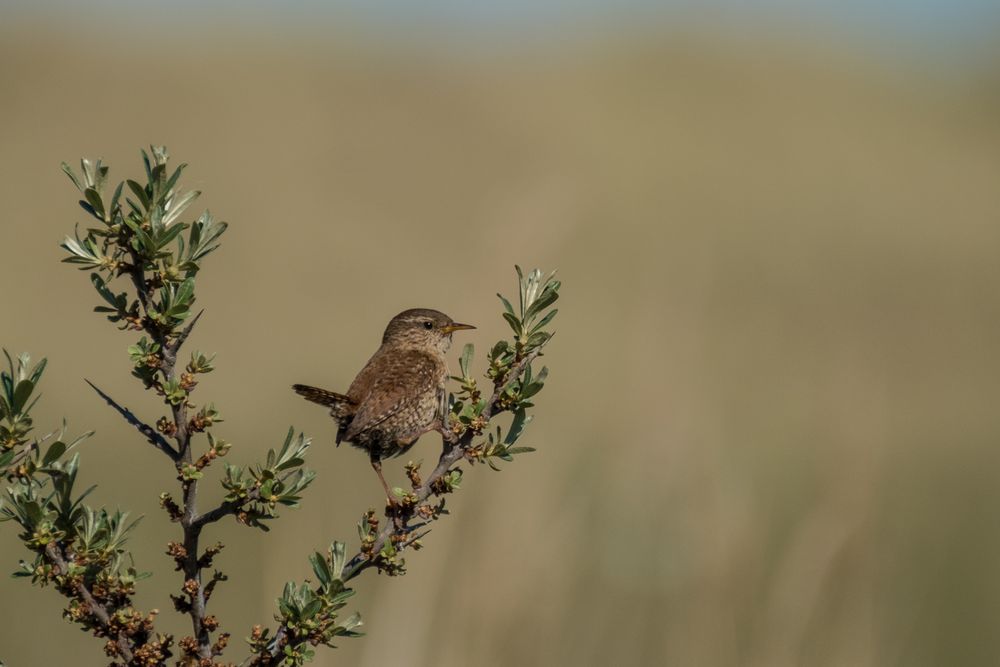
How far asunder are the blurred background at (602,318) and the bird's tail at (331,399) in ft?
2.42

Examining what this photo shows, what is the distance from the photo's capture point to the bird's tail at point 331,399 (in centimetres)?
454

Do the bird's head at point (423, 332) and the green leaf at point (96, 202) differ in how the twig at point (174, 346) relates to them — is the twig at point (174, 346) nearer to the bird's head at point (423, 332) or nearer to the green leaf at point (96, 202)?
the green leaf at point (96, 202)

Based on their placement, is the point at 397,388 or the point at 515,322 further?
the point at 397,388

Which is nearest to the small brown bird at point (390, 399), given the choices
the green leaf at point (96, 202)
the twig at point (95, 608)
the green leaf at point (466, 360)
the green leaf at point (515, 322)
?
the green leaf at point (466, 360)

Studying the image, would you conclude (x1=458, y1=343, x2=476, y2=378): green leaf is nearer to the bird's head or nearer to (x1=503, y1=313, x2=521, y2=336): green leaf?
(x1=503, y1=313, x2=521, y2=336): green leaf

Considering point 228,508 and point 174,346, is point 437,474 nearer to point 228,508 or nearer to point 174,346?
point 228,508

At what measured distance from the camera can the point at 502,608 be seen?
4828 mm

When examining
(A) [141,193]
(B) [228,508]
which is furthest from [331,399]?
(A) [141,193]

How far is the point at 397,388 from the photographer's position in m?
4.63

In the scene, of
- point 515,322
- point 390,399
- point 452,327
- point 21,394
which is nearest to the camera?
point 21,394

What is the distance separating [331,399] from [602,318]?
40.4 ft

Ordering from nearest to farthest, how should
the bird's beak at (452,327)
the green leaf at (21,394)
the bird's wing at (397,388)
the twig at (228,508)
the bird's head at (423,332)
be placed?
the green leaf at (21,394), the twig at (228,508), the bird's wing at (397,388), the bird's beak at (452,327), the bird's head at (423,332)

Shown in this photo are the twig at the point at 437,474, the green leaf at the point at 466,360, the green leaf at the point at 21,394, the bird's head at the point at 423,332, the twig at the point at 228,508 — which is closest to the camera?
the green leaf at the point at 21,394

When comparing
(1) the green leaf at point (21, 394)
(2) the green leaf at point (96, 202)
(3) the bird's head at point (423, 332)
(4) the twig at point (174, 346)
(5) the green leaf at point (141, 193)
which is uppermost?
(3) the bird's head at point (423, 332)
